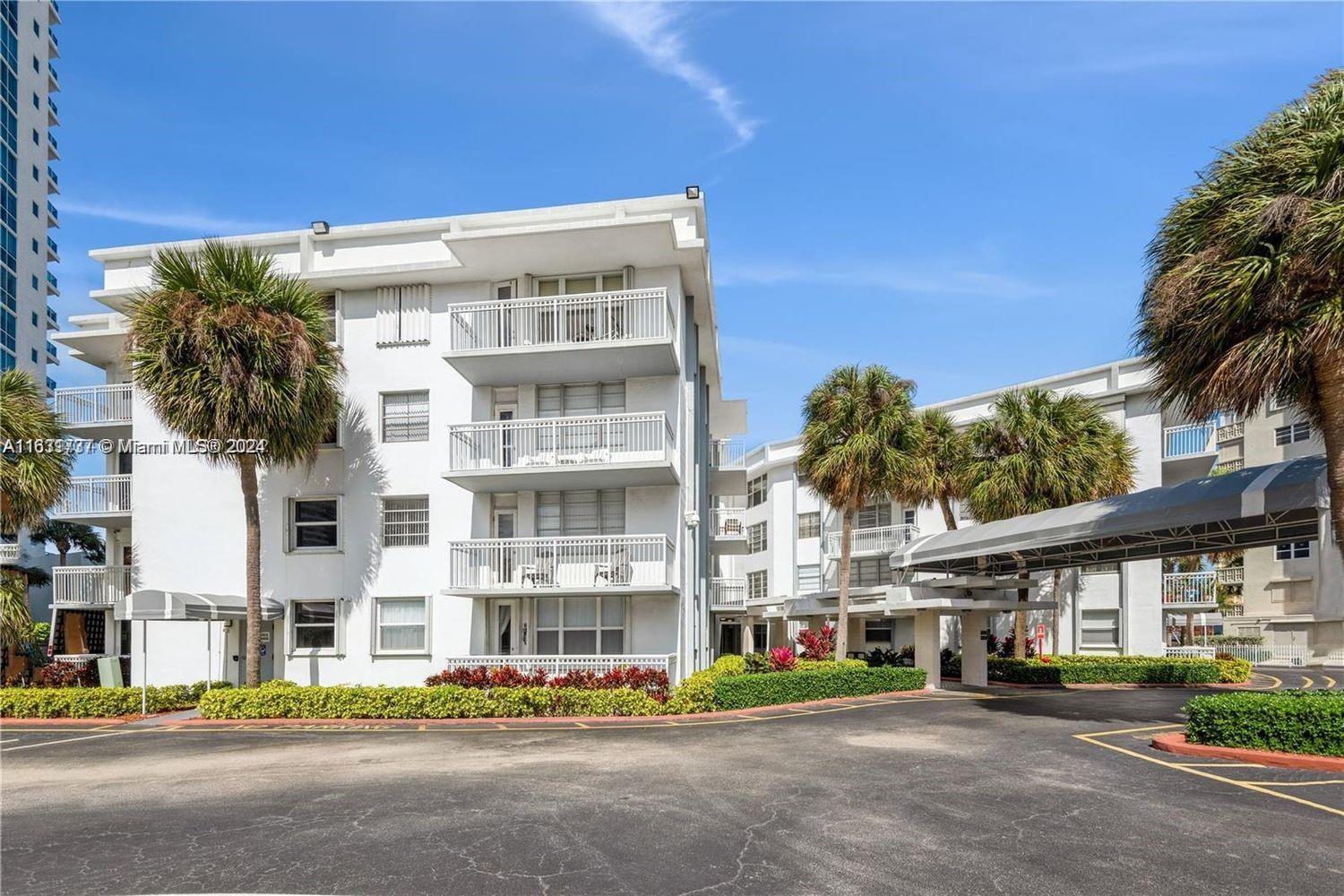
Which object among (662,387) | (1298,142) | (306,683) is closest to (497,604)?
(306,683)

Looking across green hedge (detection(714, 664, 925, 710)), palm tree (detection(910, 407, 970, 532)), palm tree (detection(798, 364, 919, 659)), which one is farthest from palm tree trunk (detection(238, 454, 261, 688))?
palm tree (detection(910, 407, 970, 532))

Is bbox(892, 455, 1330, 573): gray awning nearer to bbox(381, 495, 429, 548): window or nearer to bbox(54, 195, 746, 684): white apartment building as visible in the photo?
bbox(54, 195, 746, 684): white apartment building

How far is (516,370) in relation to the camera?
21781mm

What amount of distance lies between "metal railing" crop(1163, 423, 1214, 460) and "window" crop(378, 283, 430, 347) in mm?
28697

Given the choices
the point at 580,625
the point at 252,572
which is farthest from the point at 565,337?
the point at 252,572

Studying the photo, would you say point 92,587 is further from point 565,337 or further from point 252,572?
point 565,337

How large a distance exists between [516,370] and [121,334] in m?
11.6

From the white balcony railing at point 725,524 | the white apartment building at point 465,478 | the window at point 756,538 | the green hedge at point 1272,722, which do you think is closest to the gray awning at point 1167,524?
the green hedge at point 1272,722

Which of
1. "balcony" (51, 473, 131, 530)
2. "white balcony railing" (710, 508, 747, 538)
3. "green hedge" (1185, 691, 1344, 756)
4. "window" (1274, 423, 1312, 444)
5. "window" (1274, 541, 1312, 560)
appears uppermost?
"window" (1274, 423, 1312, 444)

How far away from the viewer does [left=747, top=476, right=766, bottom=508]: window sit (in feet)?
163

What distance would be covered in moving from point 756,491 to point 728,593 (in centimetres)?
1627

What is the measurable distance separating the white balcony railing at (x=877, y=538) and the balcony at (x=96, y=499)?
26513mm

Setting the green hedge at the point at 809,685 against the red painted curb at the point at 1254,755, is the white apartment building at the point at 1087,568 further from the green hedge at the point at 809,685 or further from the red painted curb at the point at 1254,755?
the red painted curb at the point at 1254,755

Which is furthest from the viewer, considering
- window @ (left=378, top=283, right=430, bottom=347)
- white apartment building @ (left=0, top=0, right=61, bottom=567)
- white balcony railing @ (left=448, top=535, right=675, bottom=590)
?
white apartment building @ (left=0, top=0, right=61, bottom=567)
